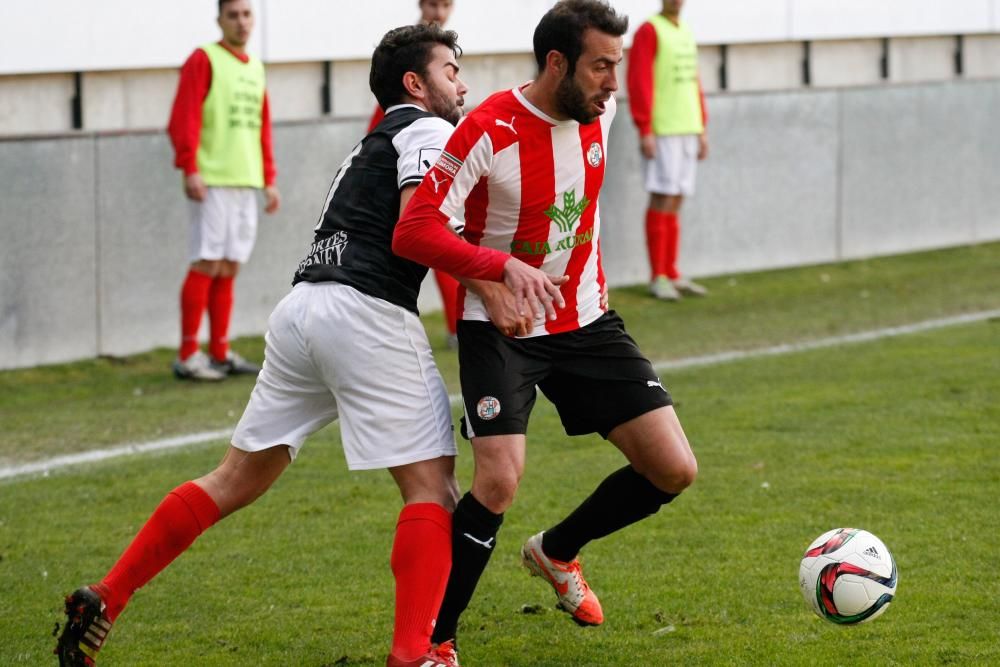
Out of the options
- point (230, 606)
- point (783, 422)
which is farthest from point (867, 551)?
point (783, 422)

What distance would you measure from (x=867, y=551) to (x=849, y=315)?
7430 millimetres

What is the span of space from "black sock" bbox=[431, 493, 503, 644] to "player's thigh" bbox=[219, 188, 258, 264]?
18.8 ft

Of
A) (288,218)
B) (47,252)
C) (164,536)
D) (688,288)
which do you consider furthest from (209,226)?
(164,536)

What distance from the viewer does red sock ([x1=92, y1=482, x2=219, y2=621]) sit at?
4832mm

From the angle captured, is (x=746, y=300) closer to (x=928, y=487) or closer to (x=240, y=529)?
(x=928, y=487)

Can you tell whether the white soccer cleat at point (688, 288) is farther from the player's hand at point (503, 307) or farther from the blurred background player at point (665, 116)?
the player's hand at point (503, 307)

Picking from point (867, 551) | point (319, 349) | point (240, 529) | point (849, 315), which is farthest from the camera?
point (849, 315)

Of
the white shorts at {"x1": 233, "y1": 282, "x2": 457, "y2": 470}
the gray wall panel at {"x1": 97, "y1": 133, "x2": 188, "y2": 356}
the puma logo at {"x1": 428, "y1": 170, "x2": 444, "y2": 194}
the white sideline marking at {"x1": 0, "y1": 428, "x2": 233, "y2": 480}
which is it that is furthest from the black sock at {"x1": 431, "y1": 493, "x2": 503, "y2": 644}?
the gray wall panel at {"x1": 97, "y1": 133, "x2": 188, "y2": 356}

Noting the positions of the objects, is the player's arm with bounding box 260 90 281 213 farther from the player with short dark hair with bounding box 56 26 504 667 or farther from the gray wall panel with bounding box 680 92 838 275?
the player with short dark hair with bounding box 56 26 504 667

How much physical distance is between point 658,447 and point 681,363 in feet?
17.7

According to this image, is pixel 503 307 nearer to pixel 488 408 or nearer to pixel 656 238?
pixel 488 408

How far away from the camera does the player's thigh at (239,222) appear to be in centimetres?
1009

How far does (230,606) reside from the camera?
5.46m

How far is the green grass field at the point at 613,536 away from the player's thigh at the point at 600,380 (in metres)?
0.70
